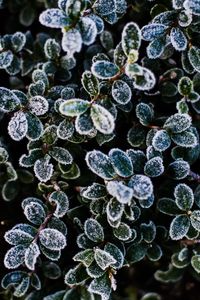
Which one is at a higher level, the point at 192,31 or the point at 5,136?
the point at 192,31

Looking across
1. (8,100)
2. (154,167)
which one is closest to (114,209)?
(154,167)

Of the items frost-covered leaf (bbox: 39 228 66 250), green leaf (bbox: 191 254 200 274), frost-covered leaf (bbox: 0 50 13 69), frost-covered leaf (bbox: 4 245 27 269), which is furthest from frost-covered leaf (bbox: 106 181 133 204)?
frost-covered leaf (bbox: 0 50 13 69)

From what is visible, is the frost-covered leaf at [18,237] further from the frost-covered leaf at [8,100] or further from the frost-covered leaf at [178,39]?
the frost-covered leaf at [178,39]

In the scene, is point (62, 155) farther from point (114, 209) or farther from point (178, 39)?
point (178, 39)

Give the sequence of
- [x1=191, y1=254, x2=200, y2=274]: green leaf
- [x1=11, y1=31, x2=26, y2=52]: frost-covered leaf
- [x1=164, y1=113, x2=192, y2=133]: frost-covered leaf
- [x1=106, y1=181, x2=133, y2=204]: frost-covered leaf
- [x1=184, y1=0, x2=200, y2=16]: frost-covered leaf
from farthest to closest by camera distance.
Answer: [x1=11, y1=31, x2=26, y2=52]: frost-covered leaf < [x1=191, y1=254, x2=200, y2=274]: green leaf < [x1=164, y1=113, x2=192, y2=133]: frost-covered leaf < [x1=184, y1=0, x2=200, y2=16]: frost-covered leaf < [x1=106, y1=181, x2=133, y2=204]: frost-covered leaf

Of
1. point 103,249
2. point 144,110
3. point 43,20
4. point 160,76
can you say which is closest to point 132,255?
point 103,249

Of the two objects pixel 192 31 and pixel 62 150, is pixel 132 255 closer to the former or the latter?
pixel 62 150

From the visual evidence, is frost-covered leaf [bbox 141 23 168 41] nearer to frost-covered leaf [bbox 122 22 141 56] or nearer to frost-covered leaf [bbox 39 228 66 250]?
frost-covered leaf [bbox 122 22 141 56]
